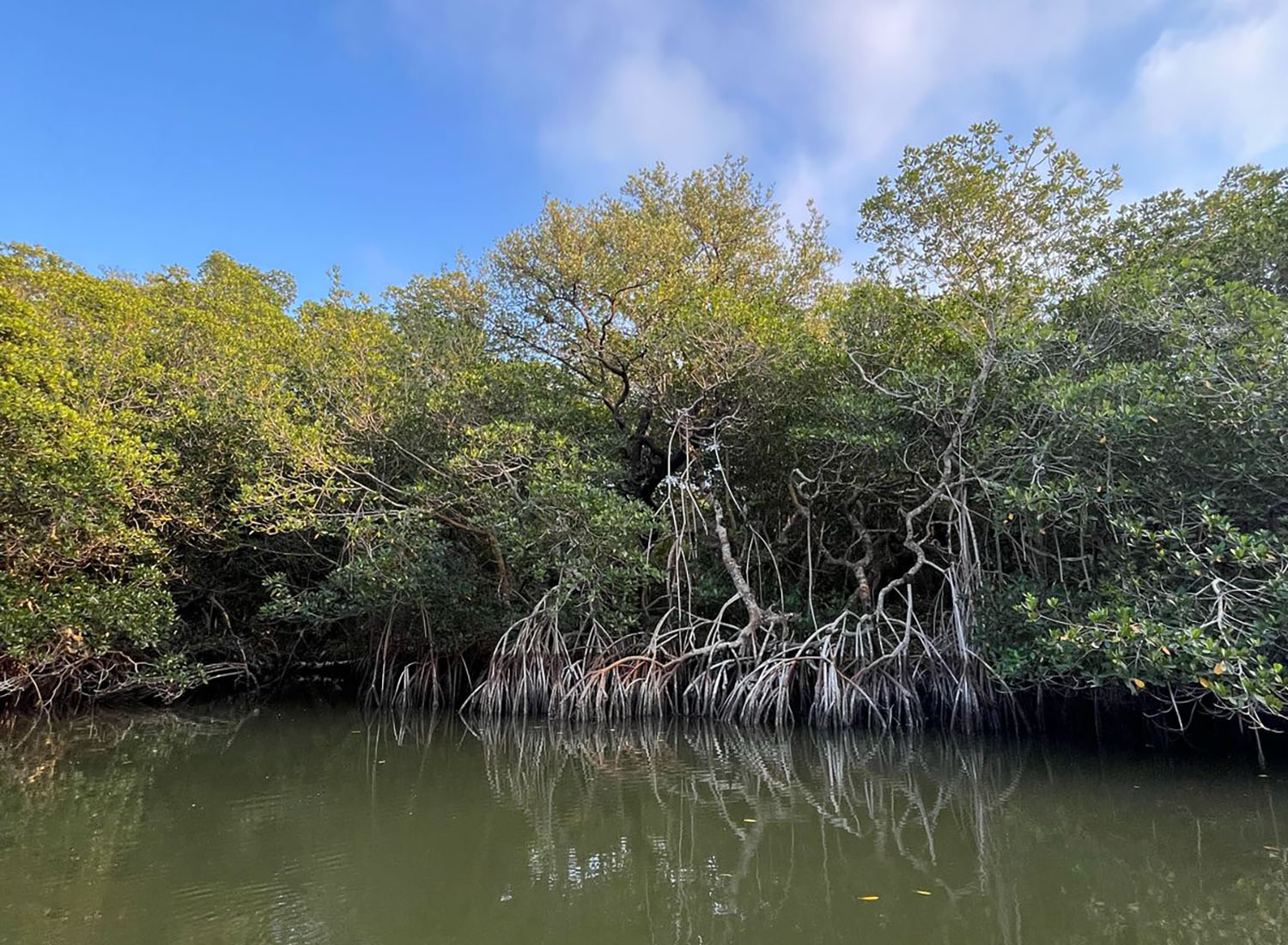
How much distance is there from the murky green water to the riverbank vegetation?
103 cm

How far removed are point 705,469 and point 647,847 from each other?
5.24 metres

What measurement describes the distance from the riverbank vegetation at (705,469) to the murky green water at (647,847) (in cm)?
103

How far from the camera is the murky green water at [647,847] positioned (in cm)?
270

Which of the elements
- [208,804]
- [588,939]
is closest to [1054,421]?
[588,939]

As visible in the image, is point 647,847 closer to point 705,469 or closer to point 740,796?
point 740,796

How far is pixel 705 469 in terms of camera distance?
334 inches

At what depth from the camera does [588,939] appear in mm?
2611

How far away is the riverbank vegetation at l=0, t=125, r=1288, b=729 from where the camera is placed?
4.91 m

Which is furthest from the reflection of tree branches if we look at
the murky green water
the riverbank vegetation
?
the riverbank vegetation

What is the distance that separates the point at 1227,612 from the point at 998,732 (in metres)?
2.38

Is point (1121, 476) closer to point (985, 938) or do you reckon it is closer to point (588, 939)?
point (985, 938)

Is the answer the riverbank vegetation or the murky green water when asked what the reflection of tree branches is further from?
the riverbank vegetation

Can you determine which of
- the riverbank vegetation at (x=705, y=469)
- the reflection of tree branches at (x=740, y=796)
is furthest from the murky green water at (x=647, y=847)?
the riverbank vegetation at (x=705, y=469)

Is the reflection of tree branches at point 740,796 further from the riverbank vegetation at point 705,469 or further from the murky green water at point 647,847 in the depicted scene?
the riverbank vegetation at point 705,469
